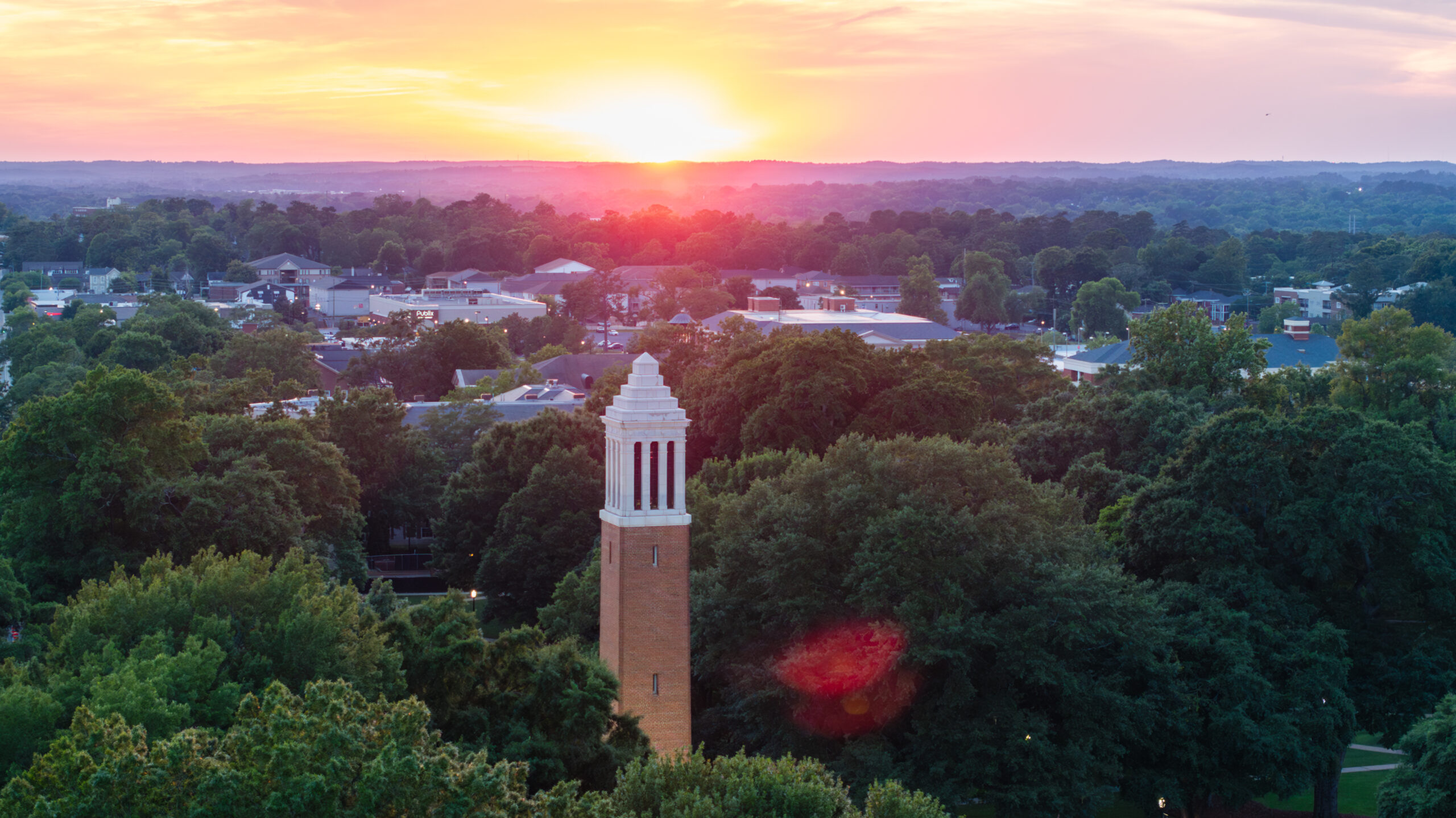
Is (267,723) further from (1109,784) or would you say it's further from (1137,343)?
(1137,343)

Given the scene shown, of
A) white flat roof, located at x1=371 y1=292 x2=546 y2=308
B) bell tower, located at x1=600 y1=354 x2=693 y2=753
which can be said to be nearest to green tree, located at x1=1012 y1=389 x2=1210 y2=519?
bell tower, located at x1=600 y1=354 x2=693 y2=753

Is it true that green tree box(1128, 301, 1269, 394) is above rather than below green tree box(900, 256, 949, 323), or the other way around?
above

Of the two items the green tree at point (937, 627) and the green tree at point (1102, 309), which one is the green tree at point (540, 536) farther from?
the green tree at point (1102, 309)

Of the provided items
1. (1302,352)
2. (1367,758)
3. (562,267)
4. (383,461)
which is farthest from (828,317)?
(562,267)

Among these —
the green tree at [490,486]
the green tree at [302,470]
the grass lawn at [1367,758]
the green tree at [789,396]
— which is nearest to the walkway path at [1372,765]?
the grass lawn at [1367,758]

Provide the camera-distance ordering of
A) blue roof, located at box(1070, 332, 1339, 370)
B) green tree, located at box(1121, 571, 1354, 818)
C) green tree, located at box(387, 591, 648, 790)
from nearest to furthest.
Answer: green tree, located at box(387, 591, 648, 790) < green tree, located at box(1121, 571, 1354, 818) < blue roof, located at box(1070, 332, 1339, 370)

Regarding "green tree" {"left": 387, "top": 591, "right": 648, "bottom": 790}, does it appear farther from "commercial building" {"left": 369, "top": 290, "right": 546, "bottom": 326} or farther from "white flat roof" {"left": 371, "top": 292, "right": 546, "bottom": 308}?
"white flat roof" {"left": 371, "top": 292, "right": 546, "bottom": 308}
